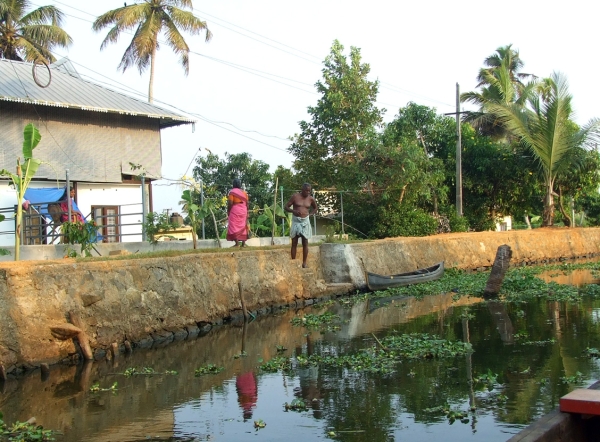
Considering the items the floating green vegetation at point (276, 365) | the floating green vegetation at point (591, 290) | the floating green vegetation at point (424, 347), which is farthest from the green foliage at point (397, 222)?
the floating green vegetation at point (276, 365)

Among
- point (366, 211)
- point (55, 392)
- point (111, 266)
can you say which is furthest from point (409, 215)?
point (55, 392)

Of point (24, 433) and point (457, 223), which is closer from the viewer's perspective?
point (24, 433)

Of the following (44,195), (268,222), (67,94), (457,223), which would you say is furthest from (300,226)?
(457,223)

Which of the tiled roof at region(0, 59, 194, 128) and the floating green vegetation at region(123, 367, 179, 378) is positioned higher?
the tiled roof at region(0, 59, 194, 128)

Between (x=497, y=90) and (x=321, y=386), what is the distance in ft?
111

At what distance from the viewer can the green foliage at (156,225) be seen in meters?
18.5

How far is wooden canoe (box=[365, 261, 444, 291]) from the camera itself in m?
18.7

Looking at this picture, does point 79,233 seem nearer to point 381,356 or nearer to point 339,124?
point 381,356

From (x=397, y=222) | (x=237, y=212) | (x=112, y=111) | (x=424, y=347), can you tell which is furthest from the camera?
(x=397, y=222)

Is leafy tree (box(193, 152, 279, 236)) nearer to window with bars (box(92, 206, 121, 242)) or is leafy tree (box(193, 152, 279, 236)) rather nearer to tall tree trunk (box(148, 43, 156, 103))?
tall tree trunk (box(148, 43, 156, 103))

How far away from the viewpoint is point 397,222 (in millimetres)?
25594

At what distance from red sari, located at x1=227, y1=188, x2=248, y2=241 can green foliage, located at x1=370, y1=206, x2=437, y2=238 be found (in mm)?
9915

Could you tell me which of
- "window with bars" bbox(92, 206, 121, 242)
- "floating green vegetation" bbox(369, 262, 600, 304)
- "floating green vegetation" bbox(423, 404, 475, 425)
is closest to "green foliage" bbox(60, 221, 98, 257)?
"floating green vegetation" bbox(369, 262, 600, 304)

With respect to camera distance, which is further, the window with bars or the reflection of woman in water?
the window with bars
